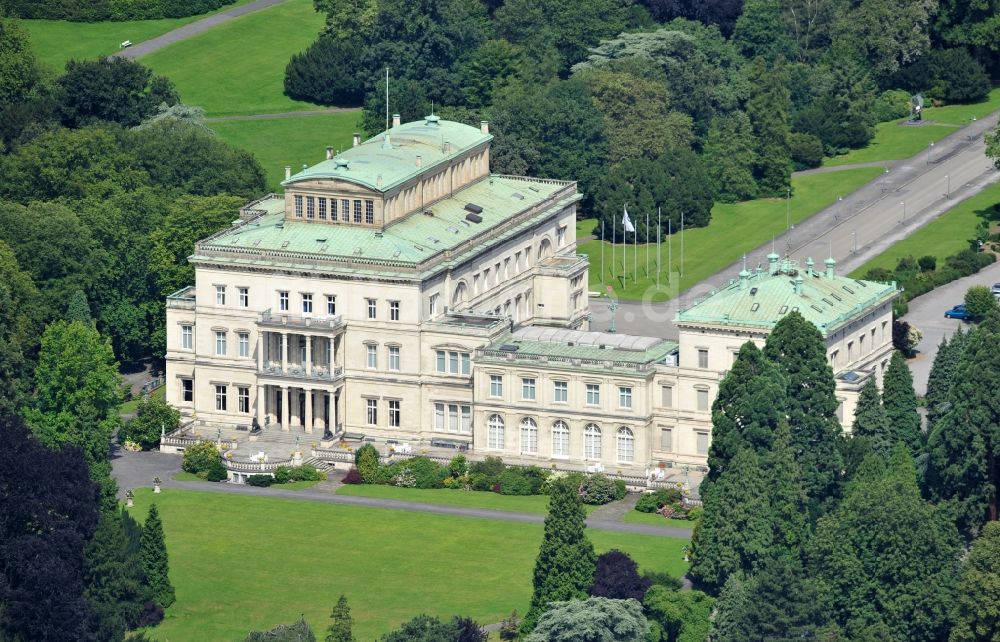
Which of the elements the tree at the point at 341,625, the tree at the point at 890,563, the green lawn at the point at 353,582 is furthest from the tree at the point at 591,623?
the tree at the point at 890,563

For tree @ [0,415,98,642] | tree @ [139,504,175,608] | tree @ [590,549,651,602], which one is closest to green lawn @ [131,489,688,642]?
tree @ [139,504,175,608]

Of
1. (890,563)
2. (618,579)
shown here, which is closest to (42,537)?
(618,579)

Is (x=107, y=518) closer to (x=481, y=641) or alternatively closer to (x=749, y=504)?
(x=481, y=641)

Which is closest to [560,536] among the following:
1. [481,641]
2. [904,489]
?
[481,641]

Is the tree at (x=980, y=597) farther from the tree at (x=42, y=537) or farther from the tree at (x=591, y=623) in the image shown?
the tree at (x=42, y=537)

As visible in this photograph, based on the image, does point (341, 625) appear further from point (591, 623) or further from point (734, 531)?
point (734, 531)

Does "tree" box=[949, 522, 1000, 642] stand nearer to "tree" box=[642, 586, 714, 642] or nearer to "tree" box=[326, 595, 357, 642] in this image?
"tree" box=[642, 586, 714, 642]
